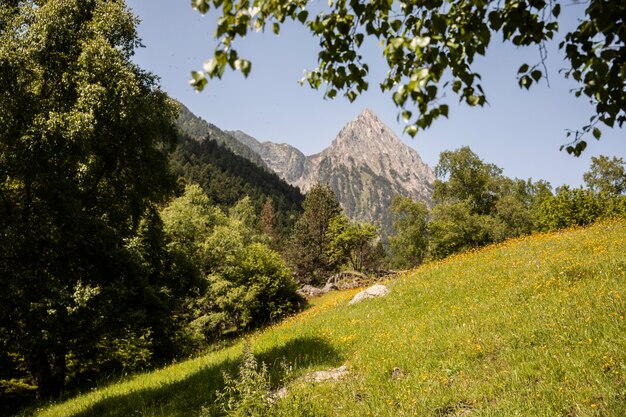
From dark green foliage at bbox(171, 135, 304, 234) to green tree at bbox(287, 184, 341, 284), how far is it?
41.2 metres

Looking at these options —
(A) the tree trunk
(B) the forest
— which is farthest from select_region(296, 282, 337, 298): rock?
(A) the tree trunk

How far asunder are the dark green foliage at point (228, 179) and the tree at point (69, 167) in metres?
95.8

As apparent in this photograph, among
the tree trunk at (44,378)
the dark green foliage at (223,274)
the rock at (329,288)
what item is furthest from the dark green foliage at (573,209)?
the tree trunk at (44,378)

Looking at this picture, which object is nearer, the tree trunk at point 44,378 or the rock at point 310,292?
the tree trunk at point 44,378

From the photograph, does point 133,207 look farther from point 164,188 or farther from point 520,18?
point 520,18

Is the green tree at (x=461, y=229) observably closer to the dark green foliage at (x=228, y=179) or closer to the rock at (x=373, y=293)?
the rock at (x=373, y=293)

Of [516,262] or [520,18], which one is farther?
[516,262]

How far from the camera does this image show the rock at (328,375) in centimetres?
857

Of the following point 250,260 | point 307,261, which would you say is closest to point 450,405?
point 250,260

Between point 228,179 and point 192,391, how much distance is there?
138216 millimetres

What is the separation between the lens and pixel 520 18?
318cm

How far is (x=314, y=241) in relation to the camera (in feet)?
239

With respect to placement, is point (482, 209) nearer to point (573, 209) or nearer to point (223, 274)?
point (573, 209)

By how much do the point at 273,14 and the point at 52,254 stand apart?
11572 millimetres
